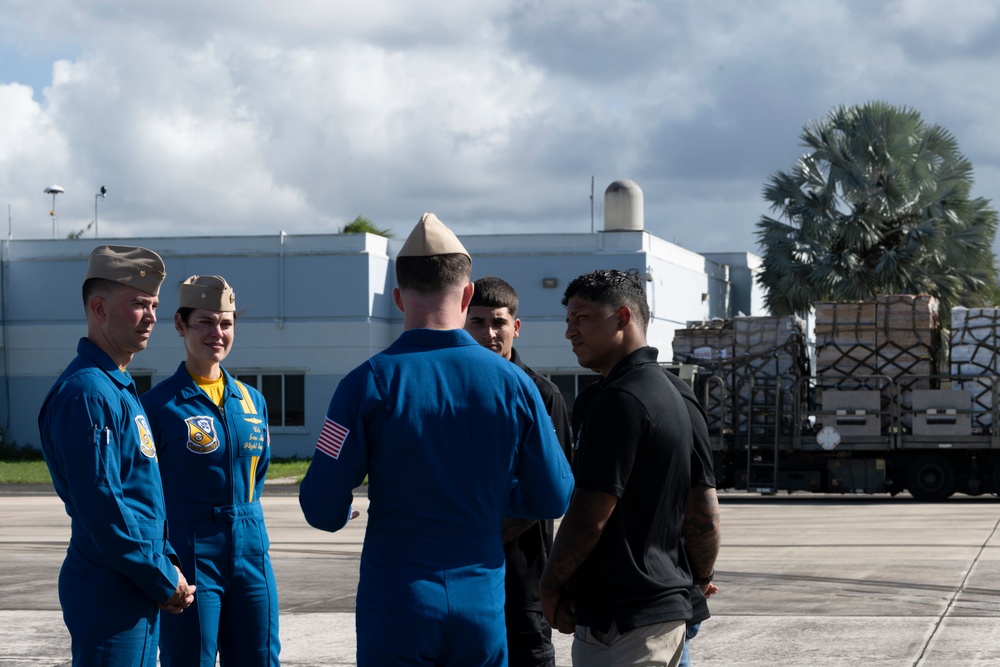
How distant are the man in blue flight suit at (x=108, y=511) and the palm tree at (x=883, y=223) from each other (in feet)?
97.5

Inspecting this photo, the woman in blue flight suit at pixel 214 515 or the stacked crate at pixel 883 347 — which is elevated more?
the stacked crate at pixel 883 347

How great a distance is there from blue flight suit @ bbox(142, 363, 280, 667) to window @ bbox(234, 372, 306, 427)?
29.3 metres

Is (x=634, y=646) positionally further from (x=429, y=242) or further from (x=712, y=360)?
(x=712, y=360)

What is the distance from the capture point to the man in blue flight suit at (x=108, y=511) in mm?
4188

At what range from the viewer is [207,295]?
19.4 feet

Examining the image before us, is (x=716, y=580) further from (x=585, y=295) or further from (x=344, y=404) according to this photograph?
(x=344, y=404)

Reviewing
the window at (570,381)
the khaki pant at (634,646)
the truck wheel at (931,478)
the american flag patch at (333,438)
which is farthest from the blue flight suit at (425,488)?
the window at (570,381)

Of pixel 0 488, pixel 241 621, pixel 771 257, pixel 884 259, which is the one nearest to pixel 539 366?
pixel 771 257

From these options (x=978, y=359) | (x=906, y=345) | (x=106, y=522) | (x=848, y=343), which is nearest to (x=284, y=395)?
(x=848, y=343)

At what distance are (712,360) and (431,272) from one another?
66.5 ft

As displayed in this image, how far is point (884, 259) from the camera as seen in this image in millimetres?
32500

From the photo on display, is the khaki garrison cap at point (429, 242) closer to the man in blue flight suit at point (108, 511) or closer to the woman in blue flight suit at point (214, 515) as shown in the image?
the man in blue flight suit at point (108, 511)

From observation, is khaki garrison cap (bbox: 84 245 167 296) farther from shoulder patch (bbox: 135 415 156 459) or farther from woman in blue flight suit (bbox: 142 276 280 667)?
woman in blue flight suit (bbox: 142 276 280 667)

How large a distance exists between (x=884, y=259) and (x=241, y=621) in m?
29.3
